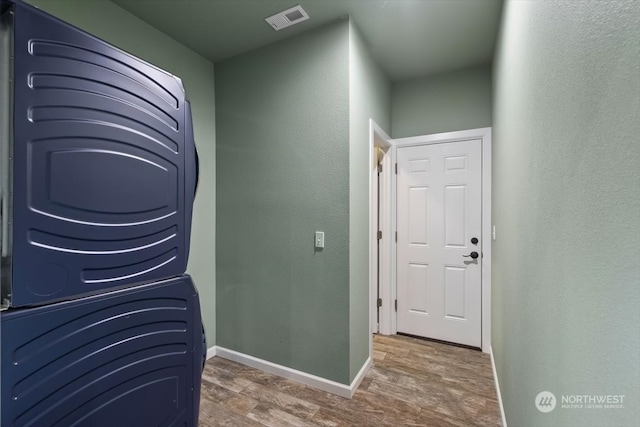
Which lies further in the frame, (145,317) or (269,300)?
(269,300)

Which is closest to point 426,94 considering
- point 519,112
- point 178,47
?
point 519,112

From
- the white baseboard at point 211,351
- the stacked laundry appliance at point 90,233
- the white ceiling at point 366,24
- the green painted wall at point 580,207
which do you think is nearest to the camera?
the green painted wall at point 580,207

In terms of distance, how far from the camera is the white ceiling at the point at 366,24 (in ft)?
6.31

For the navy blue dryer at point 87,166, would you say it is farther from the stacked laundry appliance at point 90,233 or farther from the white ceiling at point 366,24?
the white ceiling at point 366,24

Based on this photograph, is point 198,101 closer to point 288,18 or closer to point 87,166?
point 288,18

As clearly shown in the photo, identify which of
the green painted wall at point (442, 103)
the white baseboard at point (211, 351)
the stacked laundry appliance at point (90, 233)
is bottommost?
the white baseboard at point (211, 351)

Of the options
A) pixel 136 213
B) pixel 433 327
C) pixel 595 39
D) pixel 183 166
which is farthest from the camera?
pixel 433 327

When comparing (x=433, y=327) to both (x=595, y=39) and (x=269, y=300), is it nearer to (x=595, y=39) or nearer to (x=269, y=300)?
(x=269, y=300)

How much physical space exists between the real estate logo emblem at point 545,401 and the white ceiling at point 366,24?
2.25 m

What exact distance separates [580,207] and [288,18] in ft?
7.03

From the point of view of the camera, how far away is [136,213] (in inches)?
38.5

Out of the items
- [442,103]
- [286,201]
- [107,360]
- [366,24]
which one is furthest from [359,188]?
[107,360]

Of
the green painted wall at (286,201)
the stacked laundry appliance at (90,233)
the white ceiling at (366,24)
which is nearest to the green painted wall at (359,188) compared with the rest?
the green painted wall at (286,201)

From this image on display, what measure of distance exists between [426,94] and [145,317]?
3.08 metres
